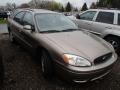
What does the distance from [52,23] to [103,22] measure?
246 cm

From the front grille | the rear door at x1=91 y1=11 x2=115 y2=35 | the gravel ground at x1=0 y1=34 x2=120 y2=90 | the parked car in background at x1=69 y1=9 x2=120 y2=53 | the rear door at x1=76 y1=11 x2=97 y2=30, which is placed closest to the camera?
the front grille

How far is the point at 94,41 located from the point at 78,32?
2.19 feet

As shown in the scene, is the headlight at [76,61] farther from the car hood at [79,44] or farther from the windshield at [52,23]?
the windshield at [52,23]

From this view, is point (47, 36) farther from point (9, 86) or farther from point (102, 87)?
point (102, 87)

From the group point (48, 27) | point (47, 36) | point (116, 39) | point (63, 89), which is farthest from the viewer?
point (116, 39)

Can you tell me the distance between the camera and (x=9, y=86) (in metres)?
3.65

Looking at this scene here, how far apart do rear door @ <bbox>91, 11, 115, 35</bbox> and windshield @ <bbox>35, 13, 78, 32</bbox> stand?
1.70 meters

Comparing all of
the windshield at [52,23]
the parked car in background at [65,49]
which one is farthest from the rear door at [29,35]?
the windshield at [52,23]

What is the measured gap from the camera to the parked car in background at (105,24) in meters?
5.83

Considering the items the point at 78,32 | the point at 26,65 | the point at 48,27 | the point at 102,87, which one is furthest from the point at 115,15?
the point at 26,65

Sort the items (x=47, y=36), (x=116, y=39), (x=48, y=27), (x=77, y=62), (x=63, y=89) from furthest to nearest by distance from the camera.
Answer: (x=116, y=39)
(x=48, y=27)
(x=47, y=36)
(x=63, y=89)
(x=77, y=62)

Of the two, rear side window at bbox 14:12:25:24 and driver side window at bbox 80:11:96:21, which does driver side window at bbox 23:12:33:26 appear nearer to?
rear side window at bbox 14:12:25:24

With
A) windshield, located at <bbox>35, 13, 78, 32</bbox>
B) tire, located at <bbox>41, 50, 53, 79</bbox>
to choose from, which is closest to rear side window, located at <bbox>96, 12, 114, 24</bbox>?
windshield, located at <bbox>35, 13, 78, 32</bbox>

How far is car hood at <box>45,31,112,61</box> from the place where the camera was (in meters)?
3.43
